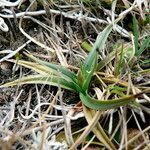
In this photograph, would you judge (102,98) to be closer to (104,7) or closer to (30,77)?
(30,77)

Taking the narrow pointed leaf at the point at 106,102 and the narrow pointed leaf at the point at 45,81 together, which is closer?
the narrow pointed leaf at the point at 106,102

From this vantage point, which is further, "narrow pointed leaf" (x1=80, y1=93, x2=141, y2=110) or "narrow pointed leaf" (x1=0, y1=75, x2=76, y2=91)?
"narrow pointed leaf" (x1=0, y1=75, x2=76, y2=91)

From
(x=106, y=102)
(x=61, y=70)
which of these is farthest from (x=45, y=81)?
(x=106, y=102)

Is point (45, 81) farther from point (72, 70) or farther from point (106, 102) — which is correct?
point (106, 102)

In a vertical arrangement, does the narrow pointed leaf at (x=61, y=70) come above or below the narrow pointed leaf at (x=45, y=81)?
above

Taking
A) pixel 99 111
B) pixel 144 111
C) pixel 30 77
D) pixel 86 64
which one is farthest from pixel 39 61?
pixel 144 111

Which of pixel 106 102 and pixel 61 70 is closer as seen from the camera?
pixel 106 102

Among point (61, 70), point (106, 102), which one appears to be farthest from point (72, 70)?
point (106, 102)

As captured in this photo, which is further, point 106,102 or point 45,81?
point 45,81

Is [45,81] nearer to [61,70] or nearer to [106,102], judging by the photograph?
[61,70]
